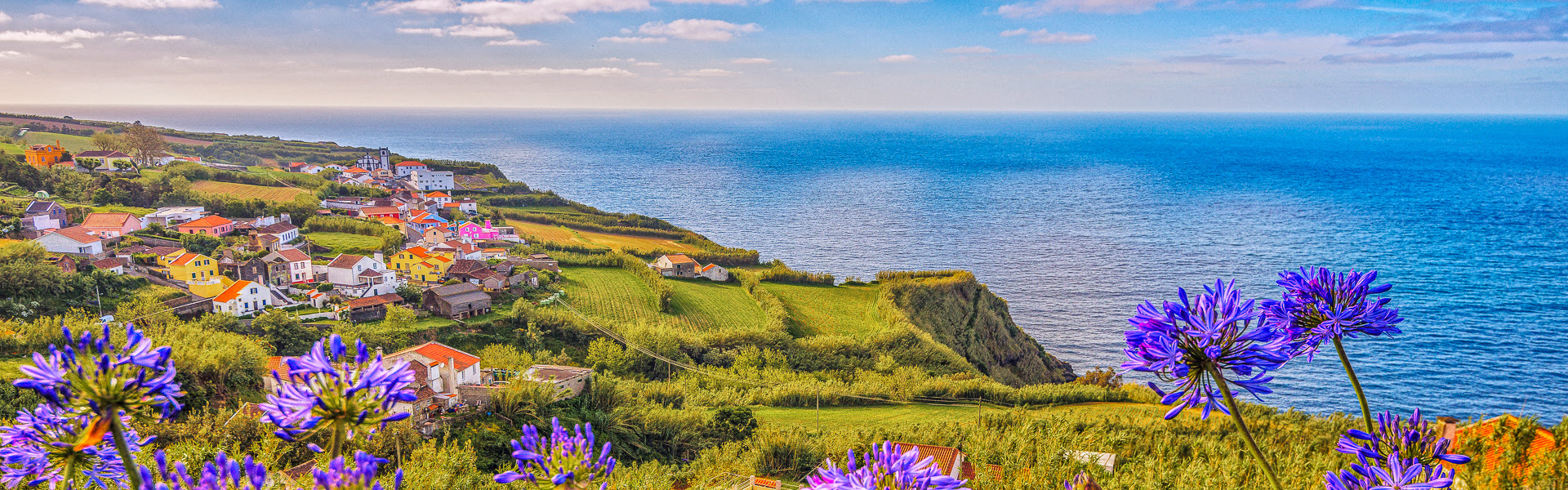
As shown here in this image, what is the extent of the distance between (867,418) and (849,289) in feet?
52.1

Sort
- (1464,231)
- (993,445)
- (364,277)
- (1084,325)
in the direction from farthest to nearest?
(1464,231) → (1084,325) → (364,277) → (993,445)

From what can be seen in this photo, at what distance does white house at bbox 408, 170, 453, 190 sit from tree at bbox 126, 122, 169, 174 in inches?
588

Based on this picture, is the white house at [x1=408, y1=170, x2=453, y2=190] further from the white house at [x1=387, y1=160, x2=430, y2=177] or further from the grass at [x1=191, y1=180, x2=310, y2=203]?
the grass at [x1=191, y1=180, x2=310, y2=203]

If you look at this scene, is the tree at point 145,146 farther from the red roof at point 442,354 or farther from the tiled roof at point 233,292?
the red roof at point 442,354

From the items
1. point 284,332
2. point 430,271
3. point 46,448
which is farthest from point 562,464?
point 430,271

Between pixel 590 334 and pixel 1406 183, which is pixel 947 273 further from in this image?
pixel 1406 183

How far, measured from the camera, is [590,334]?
2816 centimetres

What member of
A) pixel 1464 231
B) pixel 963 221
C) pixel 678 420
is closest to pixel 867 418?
pixel 678 420

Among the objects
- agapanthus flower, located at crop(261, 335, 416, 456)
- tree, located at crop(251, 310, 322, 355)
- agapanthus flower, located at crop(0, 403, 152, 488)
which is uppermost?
agapanthus flower, located at crop(261, 335, 416, 456)

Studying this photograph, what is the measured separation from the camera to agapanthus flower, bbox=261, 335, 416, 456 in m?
1.85

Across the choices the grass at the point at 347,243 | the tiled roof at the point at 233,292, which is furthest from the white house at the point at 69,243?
the tiled roof at the point at 233,292

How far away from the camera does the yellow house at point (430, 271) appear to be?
32094 millimetres

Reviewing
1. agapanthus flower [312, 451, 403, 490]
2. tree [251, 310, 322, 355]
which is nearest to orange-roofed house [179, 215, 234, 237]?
tree [251, 310, 322, 355]

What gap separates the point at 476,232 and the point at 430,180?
65.7ft
